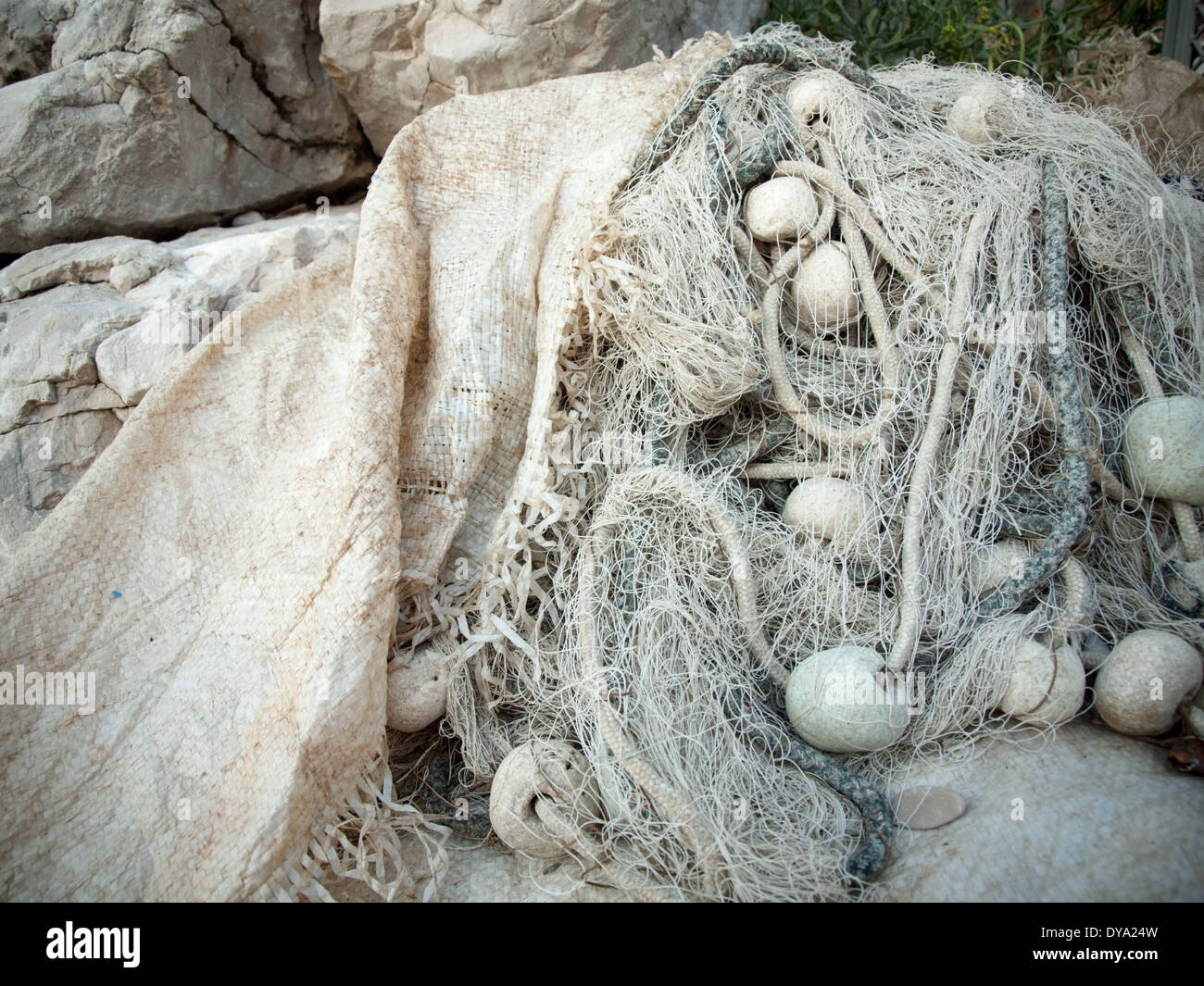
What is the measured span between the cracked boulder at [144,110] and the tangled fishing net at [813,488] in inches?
69.3

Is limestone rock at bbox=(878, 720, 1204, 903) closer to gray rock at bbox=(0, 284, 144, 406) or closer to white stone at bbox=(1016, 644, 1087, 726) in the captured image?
white stone at bbox=(1016, 644, 1087, 726)

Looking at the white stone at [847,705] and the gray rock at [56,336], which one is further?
the gray rock at [56,336]

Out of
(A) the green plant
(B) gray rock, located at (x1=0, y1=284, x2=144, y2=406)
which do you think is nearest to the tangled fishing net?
(B) gray rock, located at (x1=0, y1=284, x2=144, y2=406)

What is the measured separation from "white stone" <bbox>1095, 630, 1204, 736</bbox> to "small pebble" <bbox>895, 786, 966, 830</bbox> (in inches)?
14.4

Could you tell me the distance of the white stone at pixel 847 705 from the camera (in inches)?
67.1

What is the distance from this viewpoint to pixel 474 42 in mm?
2990

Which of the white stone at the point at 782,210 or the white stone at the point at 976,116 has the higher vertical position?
the white stone at the point at 976,116

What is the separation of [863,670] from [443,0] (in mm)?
2602

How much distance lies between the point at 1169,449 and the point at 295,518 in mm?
1891

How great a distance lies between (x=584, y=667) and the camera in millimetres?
1800

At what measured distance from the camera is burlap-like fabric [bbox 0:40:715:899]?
1.67 meters

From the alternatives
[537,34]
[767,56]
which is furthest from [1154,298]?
[537,34]

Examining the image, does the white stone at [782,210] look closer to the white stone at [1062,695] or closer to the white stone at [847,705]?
the white stone at [847,705]

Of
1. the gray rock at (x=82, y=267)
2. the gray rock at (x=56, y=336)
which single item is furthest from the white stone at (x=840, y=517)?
the gray rock at (x=82, y=267)
